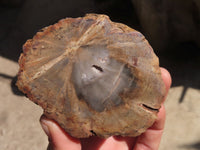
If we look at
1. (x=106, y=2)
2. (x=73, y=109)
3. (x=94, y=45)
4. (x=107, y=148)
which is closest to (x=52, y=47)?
(x=94, y=45)

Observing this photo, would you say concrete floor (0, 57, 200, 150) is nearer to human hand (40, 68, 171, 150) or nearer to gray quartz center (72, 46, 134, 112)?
human hand (40, 68, 171, 150)

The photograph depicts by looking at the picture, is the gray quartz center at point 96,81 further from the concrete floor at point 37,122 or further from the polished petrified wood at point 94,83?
the concrete floor at point 37,122

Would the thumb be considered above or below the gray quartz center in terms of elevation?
below

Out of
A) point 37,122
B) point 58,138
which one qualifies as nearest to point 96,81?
point 58,138

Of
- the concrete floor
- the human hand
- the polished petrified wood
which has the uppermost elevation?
the polished petrified wood

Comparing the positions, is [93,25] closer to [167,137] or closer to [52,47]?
[52,47]

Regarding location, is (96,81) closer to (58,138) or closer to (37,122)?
(58,138)

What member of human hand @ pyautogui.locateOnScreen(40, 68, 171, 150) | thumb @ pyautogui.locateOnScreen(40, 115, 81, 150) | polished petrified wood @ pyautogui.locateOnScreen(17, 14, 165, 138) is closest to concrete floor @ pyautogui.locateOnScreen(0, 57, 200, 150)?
human hand @ pyautogui.locateOnScreen(40, 68, 171, 150)
